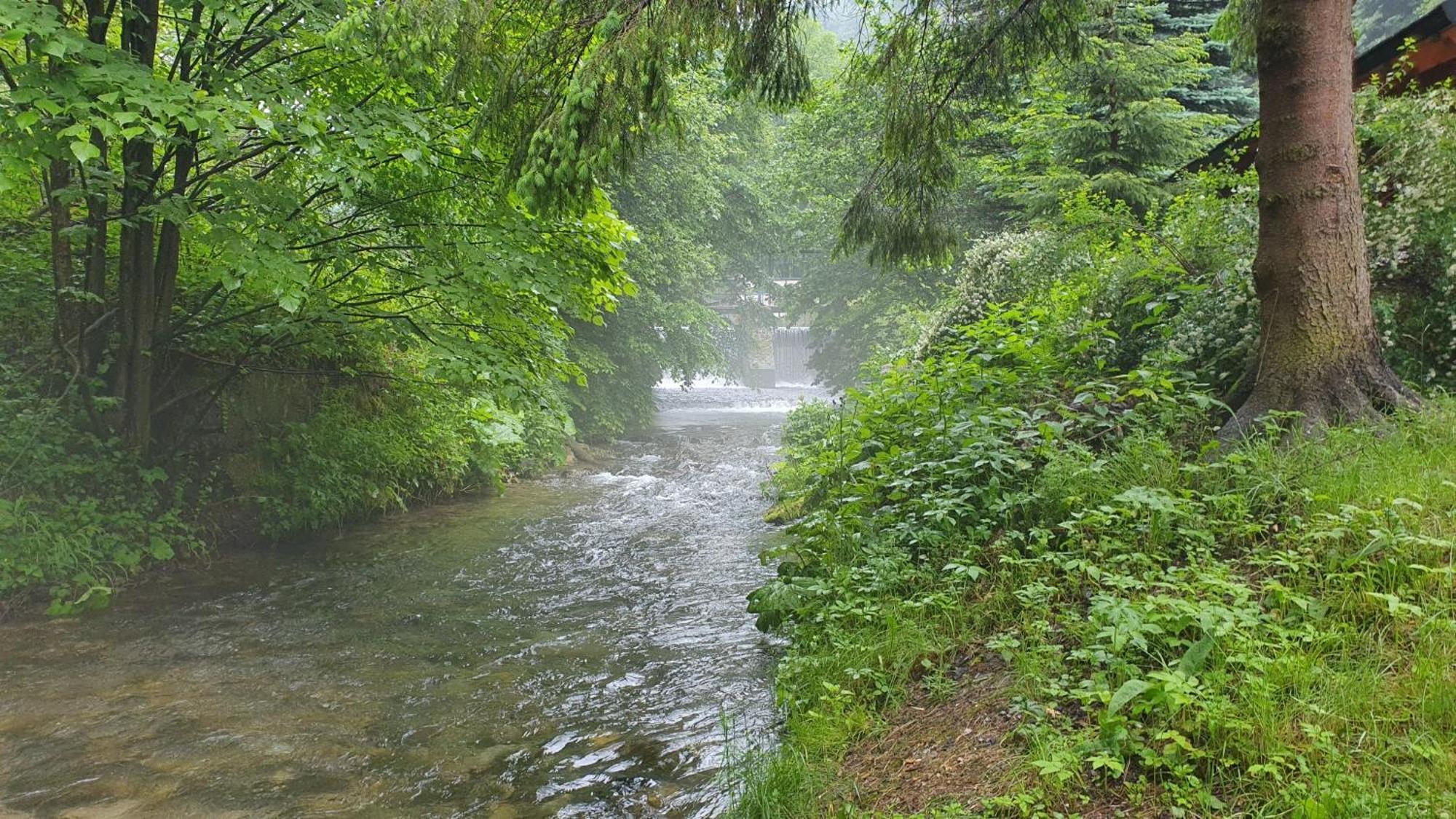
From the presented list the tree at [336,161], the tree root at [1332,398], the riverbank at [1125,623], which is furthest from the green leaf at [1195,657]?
the tree at [336,161]

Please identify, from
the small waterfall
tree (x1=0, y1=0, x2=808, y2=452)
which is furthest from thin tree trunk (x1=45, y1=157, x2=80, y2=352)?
the small waterfall

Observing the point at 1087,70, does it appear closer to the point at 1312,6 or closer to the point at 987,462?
the point at 1312,6

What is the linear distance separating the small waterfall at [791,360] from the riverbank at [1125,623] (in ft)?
138

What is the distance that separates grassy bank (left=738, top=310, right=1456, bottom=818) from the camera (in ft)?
7.65

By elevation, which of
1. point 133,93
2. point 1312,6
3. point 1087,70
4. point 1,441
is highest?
point 1087,70

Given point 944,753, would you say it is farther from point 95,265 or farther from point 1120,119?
point 1120,119

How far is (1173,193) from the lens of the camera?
10.4 metres

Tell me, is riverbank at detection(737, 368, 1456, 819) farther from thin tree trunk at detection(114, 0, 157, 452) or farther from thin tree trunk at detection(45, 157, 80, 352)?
thin tree trunk at detection(45, 157, 80, 352)

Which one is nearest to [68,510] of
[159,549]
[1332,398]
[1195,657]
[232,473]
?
[159,549]

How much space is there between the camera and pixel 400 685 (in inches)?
195

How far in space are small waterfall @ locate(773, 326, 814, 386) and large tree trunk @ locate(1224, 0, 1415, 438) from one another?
42.5 metres

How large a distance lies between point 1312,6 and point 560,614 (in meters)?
6.37

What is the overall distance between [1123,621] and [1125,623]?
0.7 inches

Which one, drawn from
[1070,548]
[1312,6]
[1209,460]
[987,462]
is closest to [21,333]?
[987,462]
